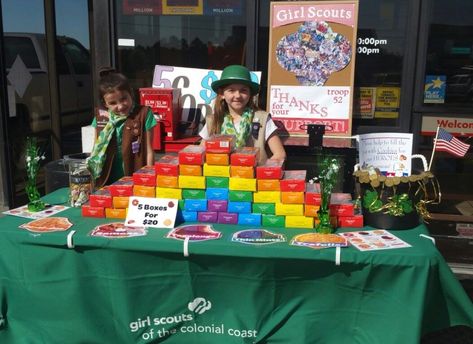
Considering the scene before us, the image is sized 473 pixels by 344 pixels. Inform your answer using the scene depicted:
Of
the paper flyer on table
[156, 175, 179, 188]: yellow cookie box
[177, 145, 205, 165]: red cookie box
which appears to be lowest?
the paper flyer on table

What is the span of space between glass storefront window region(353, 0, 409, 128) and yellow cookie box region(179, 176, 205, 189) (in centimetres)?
224

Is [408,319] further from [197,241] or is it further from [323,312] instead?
[197,241]

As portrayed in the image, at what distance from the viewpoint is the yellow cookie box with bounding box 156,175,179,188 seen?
99.3 inches

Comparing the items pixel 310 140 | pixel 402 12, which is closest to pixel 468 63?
pixel 402 12

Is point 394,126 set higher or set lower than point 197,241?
higher

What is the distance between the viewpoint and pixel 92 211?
8.72ft

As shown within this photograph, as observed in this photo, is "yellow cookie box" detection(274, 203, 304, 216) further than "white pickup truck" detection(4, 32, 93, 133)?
No

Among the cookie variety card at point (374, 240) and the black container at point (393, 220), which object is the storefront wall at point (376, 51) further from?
the cookie variety card at point (374, 240)

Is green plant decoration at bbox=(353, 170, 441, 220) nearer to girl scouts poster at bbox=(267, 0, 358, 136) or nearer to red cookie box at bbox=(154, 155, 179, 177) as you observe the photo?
red cookie box at bbox=(154, 155, 179, 177)

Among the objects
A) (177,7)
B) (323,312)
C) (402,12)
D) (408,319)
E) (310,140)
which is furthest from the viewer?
(177,7)

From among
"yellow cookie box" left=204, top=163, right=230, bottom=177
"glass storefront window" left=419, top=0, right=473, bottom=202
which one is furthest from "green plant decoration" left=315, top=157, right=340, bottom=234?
"glass storefront window" left=419, top=0, right=473, bottom=202

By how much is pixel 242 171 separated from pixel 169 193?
0.40 m

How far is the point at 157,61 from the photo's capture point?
457 centimetres

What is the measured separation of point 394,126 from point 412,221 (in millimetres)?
1980
